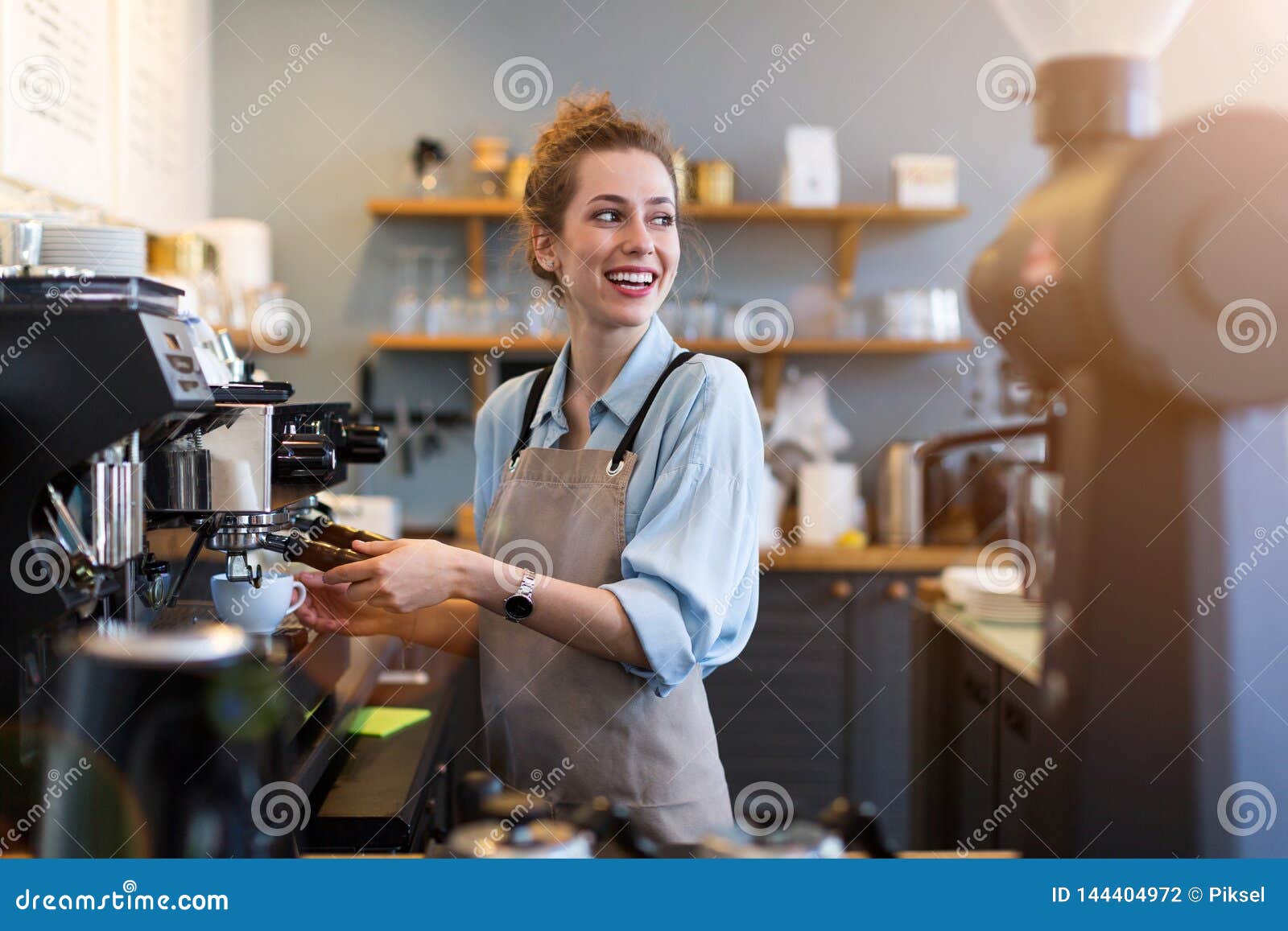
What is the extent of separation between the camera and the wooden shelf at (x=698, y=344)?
11.5 feet

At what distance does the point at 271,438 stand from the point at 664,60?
9.45ft

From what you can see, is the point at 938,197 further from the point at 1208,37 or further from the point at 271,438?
the point at 271,438

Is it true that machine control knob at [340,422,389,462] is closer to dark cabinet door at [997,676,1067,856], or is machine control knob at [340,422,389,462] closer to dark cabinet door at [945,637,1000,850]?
dark cabinet door at [997,676,1067,856]

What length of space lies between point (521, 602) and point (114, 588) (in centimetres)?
43

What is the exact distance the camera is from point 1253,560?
110cm

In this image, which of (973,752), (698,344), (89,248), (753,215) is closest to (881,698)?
(973,752)

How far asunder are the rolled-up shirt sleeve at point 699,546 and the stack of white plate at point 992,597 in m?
1.03

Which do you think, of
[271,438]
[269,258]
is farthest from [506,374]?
[271,438]

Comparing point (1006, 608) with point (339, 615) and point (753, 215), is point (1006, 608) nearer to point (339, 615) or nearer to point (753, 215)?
point (339, 615)

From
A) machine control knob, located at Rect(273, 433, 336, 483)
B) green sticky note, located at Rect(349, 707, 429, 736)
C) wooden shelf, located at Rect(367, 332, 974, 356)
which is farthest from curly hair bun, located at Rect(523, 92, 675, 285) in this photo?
wooden shelf, located at Rect(367, 332, 974, 356)

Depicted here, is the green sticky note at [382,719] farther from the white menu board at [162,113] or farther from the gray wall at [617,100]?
the gray wall at [617,100]

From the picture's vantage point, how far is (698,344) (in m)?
3.53
